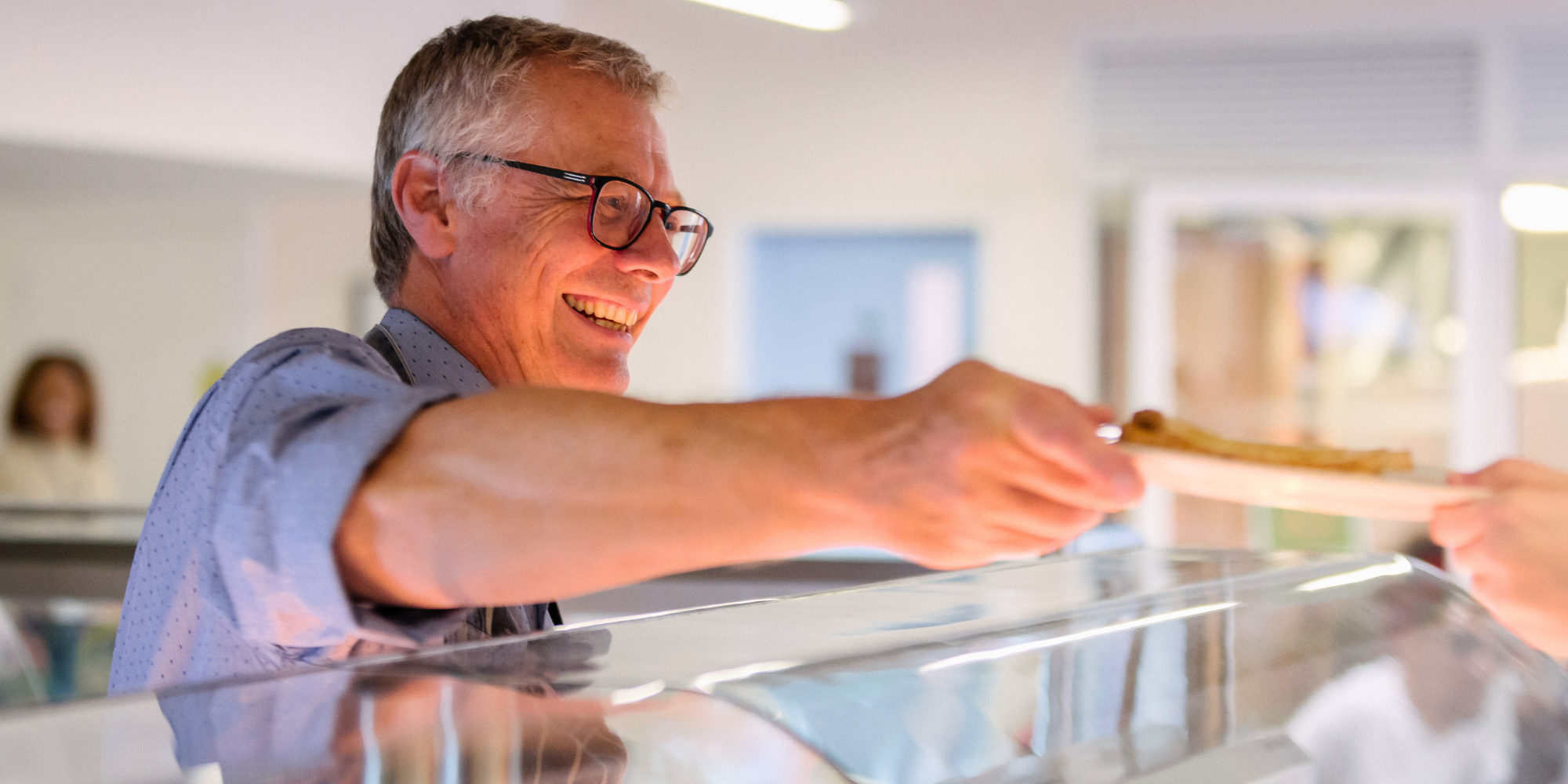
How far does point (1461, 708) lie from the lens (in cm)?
83

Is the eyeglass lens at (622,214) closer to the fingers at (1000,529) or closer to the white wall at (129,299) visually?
the fingers at (1000,529)

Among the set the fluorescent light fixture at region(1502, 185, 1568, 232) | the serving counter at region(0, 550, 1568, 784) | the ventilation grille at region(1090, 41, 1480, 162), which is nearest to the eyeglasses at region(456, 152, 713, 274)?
the serving counter at region(0, 550, 1568, 784)

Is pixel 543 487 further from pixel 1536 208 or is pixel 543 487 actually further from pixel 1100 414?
pixel 1536 208

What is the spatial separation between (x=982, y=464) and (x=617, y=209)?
1.91 ft

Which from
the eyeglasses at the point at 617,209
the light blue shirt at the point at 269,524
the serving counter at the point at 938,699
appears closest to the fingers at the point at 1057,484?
the serving counter at the point at 938,699

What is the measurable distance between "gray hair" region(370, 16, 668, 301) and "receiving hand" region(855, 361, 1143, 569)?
0.53 m

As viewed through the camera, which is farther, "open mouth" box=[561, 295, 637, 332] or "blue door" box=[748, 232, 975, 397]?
"blue door" box=[748, 232, 975, 397]

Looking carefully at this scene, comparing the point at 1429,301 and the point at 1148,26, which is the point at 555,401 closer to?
the point at 1148,26

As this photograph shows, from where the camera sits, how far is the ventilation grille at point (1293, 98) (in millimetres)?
3885

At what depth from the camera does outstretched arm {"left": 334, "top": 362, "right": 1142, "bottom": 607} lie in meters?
0.52

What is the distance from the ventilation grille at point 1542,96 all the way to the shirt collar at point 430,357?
4171 millimetres

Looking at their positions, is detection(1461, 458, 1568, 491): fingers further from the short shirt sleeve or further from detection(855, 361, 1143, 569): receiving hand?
the short shirt sleeve

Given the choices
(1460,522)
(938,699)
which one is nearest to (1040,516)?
(938,699)

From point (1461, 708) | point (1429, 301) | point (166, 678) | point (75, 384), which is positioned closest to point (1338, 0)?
point (1429, 301)
